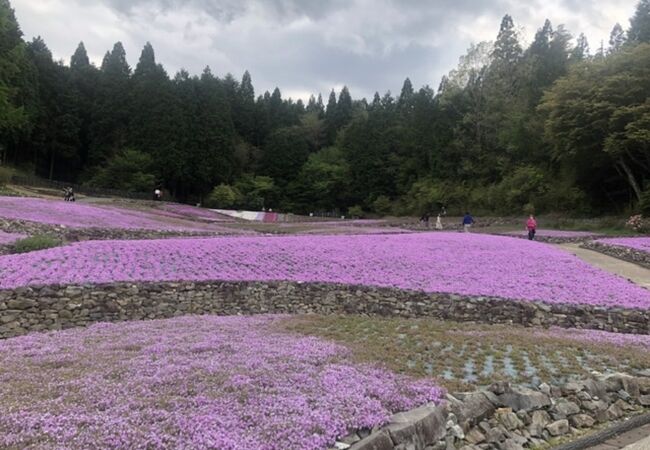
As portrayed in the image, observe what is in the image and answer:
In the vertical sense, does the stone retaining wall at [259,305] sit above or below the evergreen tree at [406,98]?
below

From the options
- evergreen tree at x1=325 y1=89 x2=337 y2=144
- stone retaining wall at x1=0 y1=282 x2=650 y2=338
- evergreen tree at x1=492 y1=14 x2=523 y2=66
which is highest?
evergreen tree at x1=492 y1=14 x2=523 y2=66

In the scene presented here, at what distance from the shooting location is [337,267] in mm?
15781

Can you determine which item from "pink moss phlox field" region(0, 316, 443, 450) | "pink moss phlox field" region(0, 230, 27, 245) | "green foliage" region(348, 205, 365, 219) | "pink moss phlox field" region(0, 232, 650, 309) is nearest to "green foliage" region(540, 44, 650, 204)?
"pink moss phlox field" region(0, 232, 650, 309)

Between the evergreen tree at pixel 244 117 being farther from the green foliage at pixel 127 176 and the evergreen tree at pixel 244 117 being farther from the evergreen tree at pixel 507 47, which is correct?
the evergreen tree at pixel 507 47

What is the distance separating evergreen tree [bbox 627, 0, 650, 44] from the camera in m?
43.7

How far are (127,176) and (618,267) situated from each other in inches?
2190

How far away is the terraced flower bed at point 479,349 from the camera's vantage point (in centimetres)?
689

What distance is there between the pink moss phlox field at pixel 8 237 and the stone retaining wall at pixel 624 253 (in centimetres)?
2509

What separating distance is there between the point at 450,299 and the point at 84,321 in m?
9.37

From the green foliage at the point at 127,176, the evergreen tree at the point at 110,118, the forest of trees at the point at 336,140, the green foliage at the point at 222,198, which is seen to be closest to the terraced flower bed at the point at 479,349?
the forest of trees at the point at 336,140

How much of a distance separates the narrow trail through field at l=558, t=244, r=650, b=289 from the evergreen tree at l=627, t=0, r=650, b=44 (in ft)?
102

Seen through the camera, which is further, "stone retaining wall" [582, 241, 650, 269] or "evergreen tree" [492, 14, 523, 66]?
"evergreen tree" [492, 14, 523, 66]

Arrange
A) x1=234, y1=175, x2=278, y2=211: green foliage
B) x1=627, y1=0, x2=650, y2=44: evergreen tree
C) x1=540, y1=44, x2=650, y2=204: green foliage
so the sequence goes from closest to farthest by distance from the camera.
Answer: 1. x1=540, y1=44, x2=650, y2=204: green foliage
2. x1=627, y1=0, x2=650, y2=44: evergreen tree
3. x1=234, y1=175, x2=278, y2=211: green foliage

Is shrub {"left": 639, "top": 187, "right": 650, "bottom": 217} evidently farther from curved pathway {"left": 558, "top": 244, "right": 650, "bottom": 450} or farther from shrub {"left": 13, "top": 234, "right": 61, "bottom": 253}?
shrub {"left": 13, "top": 234, "right": 61, "bottom": 253}
